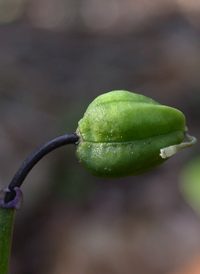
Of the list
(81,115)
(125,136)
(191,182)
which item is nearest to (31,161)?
(125,136)

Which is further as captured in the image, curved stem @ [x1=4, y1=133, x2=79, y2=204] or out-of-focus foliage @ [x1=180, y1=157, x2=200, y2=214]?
out-of-focus foliage @ [x1=180, y1=157, x2=200, y2=214]

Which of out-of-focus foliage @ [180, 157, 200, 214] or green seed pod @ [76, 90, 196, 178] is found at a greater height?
green seed pod @ [76, 90, 196, 178]

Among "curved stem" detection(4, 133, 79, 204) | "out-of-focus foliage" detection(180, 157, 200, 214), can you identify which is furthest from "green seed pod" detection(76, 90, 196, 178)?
"out-of-focus foliage" detection(180, 157, 200, 214)

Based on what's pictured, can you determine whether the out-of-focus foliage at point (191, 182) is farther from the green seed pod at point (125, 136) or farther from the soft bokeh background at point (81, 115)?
the green seed pod at point (125, 136)

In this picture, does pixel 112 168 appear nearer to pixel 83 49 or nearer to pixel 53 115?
pixel 53 115

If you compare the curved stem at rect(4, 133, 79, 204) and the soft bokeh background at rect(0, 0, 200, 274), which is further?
the soft bokeh background at rect(0, 0, 200, 274)

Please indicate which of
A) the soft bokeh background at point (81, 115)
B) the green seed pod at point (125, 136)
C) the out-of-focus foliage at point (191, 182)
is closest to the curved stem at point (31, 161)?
the green seed pod at point (125, 136)

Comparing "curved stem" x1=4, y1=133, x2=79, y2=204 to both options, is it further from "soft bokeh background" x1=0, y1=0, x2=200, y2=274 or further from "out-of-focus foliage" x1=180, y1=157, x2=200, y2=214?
"out-of-focus foliage" x1=180, y1=157, x2=200, y2=214
